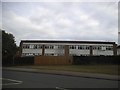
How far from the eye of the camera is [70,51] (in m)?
84.7

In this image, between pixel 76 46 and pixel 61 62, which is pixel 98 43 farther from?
pixel 61 62

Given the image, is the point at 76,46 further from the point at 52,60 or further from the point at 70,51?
the point at 52,60

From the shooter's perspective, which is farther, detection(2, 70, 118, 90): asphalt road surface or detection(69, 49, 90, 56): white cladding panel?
detection(69, 49, 90, 56): white cladding panel

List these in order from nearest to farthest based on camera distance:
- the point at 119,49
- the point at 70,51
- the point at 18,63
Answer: the point at 18,63 → the point at 70,51 → the point at 119,49

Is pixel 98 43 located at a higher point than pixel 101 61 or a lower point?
higher

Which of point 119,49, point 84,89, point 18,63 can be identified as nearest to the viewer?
point 84,89

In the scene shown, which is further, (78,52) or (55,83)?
(78,52)

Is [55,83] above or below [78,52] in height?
below

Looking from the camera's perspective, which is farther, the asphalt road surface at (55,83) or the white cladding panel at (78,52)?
the white cladding panel at (78,52)

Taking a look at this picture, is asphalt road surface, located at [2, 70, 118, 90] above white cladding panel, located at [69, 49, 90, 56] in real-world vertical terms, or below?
below

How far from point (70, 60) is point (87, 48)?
24902mm

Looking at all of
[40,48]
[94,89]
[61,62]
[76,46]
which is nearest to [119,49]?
[76,46]

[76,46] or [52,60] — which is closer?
[52,60]

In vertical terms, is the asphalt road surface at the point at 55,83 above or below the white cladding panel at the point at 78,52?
below
